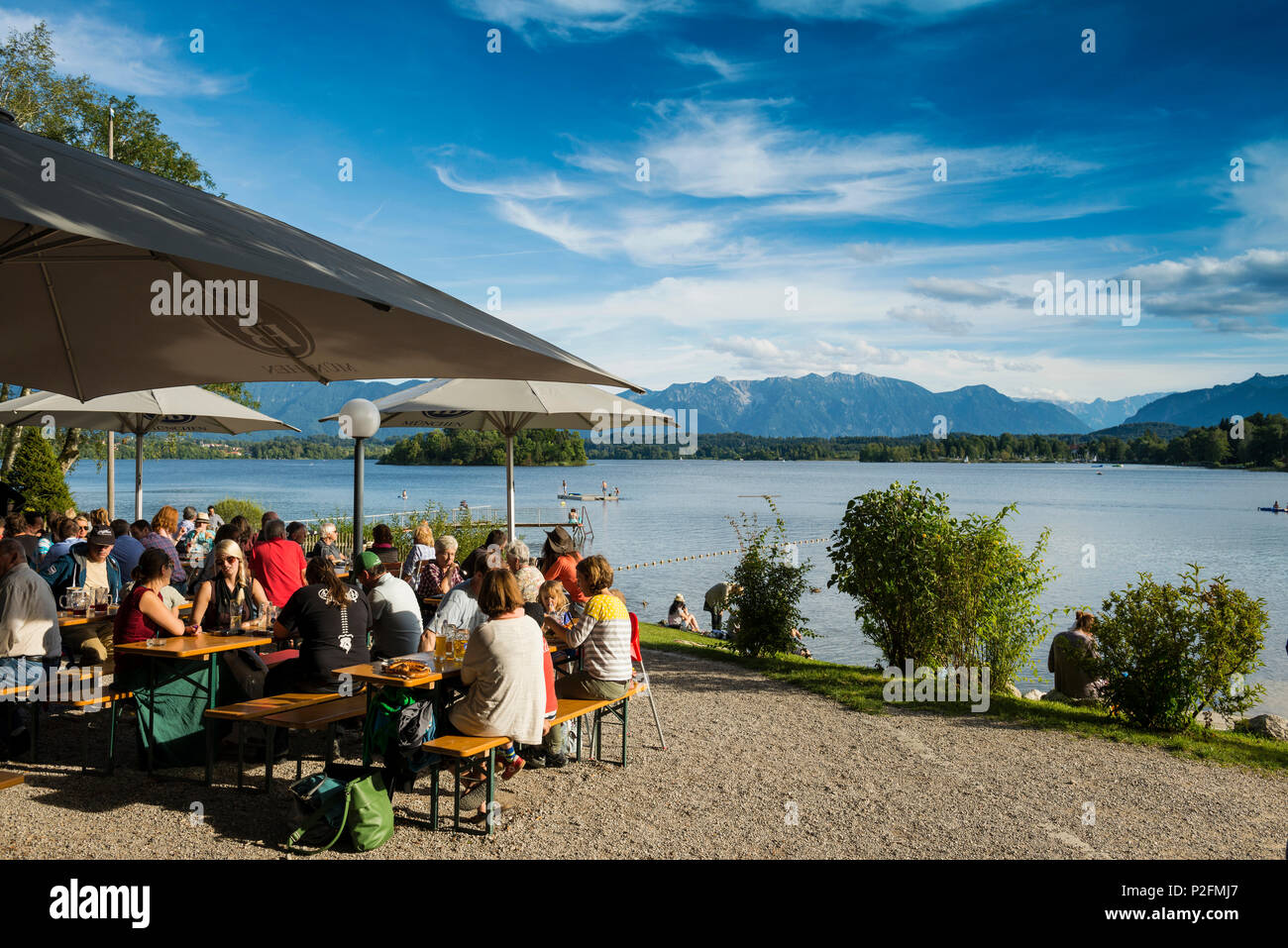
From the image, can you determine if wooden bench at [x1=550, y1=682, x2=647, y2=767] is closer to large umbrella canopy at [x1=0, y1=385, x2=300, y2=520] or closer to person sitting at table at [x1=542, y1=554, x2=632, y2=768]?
person sitting at table at [x1=542, y1=554, x2=632, y2=768]

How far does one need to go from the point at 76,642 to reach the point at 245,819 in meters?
2.65

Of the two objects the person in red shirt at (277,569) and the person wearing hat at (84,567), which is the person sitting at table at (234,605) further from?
the person wearing hat at (84,567)

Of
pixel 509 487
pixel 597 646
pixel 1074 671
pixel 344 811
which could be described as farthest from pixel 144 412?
pixel 1074 671

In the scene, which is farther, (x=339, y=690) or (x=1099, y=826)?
(x=339, y=690)

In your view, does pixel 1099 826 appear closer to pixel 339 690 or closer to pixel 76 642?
pixel 339 690

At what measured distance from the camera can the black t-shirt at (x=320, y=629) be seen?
5.44 meters

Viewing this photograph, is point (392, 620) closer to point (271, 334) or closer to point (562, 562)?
point (562, 562)

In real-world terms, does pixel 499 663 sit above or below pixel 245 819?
above

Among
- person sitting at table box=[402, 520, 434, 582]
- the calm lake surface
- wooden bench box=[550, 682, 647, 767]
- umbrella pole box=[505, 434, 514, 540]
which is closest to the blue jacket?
person sitting at table box=[402, 520, 434, 582]

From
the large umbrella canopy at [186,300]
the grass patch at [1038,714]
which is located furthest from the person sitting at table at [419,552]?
the large umbrella canopy at [186,300]

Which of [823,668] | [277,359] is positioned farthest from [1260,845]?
[277,359]

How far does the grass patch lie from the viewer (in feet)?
21.7

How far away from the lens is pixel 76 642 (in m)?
6.27

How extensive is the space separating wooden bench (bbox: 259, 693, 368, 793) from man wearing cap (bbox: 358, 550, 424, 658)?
1.52ft
